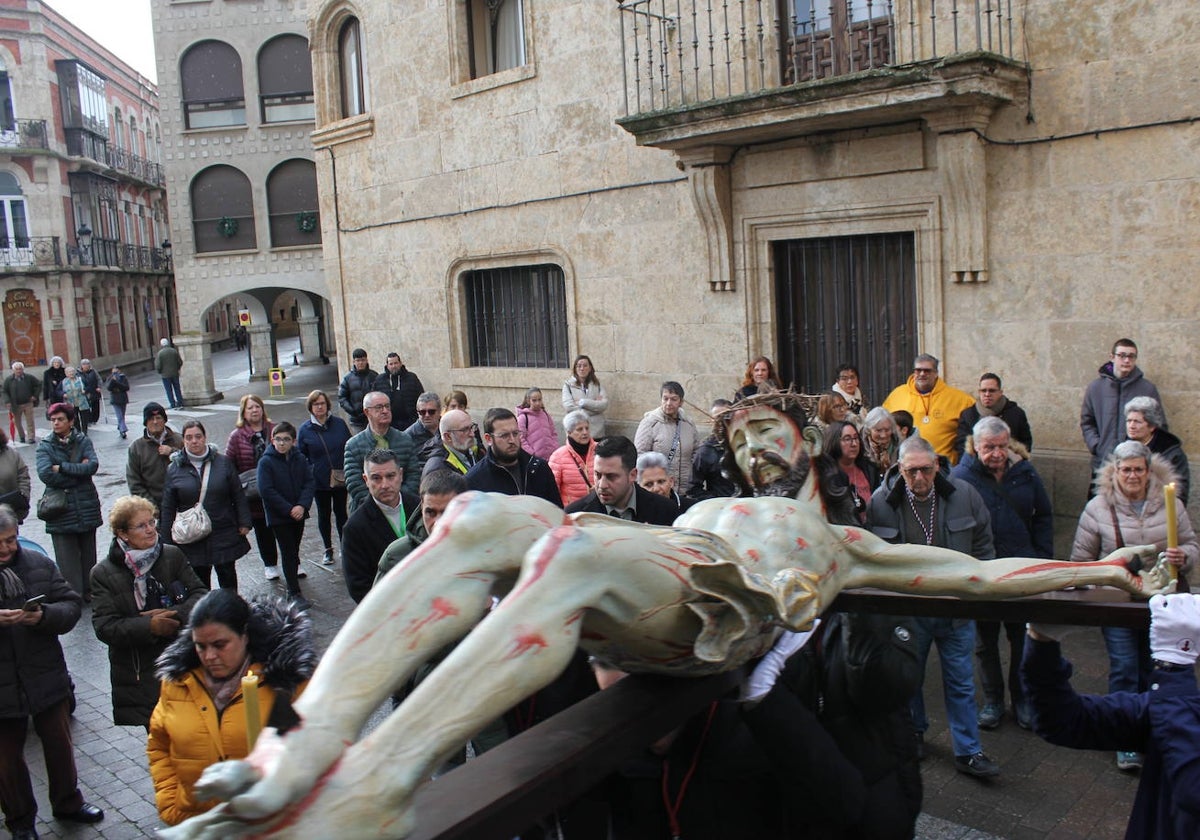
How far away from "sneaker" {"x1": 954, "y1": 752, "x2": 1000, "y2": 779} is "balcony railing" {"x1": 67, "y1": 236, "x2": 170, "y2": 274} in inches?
1380

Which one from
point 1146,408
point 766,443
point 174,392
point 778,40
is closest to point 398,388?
point 778,40

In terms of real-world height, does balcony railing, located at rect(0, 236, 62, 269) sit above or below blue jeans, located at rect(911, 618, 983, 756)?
above

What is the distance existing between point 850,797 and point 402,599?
54.7 inches

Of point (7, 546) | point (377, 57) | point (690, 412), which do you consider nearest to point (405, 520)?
point (7, 546)

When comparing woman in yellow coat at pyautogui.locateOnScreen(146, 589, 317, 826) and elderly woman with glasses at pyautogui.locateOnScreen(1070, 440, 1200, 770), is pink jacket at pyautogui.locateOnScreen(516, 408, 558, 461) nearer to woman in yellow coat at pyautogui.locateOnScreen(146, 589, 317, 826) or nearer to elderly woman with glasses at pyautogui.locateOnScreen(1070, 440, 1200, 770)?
elderly woman with glasses at pyautogui.locateOnScreen(1070, 440, 1200, 770)

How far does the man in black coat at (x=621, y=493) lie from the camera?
5.17 metres

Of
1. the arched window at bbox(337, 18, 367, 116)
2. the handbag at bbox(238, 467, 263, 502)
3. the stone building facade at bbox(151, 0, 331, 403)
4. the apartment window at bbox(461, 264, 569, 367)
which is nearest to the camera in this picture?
the handbag at bbox(238, 467, 263, 502)

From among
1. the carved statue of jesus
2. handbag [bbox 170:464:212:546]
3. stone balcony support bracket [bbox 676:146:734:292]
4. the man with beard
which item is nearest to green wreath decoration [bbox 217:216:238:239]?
stone balcony support bracket [bbox 676:146:734:292]

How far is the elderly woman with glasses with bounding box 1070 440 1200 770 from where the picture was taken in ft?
17.7

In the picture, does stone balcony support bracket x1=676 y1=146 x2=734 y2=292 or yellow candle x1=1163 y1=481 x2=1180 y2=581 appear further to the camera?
stone balcony support bracket x1=676 y1=146 x2=734 y2=292

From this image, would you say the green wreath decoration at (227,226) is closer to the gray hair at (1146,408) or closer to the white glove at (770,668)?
the gray hair at (1146,408)

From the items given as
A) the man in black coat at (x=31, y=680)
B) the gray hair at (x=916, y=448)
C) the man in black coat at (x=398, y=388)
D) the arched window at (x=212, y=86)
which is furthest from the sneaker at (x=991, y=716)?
the arched window at (x=212, y=86)

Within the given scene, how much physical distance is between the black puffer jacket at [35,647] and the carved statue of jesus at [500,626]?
3.69 m

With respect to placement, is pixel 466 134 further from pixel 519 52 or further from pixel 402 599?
pixel 402 599
